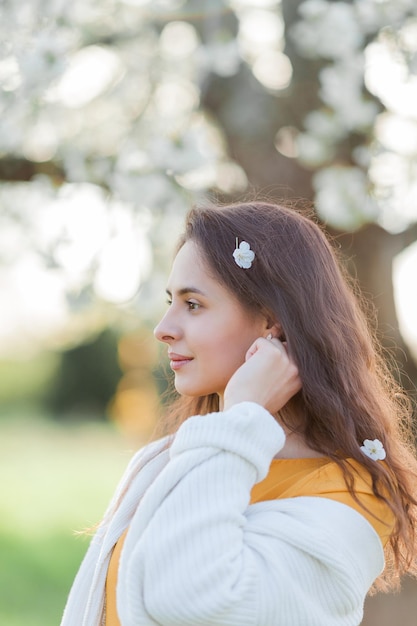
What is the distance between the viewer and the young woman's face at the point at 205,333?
72.5 inches

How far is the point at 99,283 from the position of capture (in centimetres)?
341

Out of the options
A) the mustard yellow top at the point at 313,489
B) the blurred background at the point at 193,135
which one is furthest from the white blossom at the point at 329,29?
the mustard yellow top at the point at 313,489

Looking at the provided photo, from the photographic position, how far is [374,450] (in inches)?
71.9

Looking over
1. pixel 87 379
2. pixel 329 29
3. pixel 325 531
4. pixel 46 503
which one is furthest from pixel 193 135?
pixel 87 379

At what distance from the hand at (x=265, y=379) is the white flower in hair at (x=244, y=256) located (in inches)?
6.2

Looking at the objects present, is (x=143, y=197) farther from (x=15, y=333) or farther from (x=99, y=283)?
(x=15, y=333)

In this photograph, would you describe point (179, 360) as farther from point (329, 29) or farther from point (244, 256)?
point (329, 29)

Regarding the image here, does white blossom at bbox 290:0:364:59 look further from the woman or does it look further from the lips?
the lips

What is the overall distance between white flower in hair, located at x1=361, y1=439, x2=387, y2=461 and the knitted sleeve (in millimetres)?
166

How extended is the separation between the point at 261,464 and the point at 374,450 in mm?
338

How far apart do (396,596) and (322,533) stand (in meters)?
1.92

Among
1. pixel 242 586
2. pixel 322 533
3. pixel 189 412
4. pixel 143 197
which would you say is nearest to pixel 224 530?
pixel 242 586

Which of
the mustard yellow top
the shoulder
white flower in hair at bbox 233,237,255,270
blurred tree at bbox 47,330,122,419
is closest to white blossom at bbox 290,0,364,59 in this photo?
white flower in hair at bbox 233,237,255,270

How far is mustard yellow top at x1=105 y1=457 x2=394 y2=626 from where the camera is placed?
5.62ft
